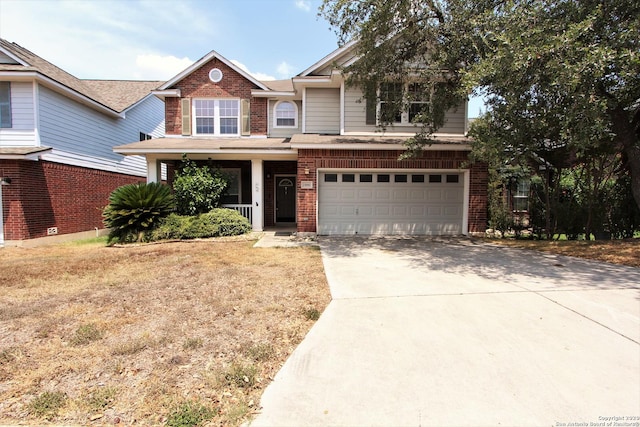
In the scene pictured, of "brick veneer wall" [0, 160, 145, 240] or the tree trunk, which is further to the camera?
"brick veneer wall" [0, 160, 145, 240]

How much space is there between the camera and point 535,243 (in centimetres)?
959

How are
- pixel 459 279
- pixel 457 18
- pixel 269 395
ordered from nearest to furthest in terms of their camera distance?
pixel 269 395 < pixel 459 279 < pixel 457 18

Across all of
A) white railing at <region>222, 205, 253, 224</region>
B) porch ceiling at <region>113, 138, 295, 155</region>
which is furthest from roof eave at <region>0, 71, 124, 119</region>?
white railing at <region>222, 205, 253, 224</region>

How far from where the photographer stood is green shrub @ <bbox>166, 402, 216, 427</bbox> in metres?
2.33

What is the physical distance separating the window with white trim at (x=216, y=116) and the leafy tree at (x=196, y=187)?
2.67 meters

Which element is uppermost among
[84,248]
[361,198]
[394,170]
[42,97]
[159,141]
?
[42,97]

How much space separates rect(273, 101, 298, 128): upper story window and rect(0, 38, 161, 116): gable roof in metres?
7.54

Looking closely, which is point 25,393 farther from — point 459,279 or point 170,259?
point 459,279

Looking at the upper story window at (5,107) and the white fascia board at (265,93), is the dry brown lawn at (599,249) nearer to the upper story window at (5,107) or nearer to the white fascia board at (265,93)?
the white fascia board at (265,93)

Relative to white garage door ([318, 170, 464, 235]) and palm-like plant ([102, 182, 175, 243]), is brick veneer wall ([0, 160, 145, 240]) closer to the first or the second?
Result: palm-like plant ([102, 182, 175, 243])

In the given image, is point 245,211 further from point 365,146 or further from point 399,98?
point 399,98

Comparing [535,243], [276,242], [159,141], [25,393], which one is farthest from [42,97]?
[535,243]

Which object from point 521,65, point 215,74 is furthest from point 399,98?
point 215,74

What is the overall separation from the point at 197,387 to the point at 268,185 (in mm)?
12464
